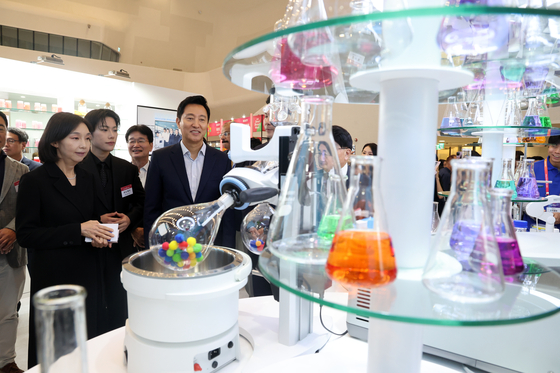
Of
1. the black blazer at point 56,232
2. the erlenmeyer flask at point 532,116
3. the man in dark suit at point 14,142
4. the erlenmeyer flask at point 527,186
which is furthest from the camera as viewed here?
the man in dark suit at point 14,142

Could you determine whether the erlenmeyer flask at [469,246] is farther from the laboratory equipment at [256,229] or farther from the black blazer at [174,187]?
the black blazer at [174,187]

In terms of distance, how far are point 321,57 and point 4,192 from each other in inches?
106

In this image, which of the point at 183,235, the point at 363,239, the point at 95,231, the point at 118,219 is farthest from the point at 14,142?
the point at 363,239

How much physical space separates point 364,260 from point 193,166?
229 cm

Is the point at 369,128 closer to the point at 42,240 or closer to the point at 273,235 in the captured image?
the point at 42,240

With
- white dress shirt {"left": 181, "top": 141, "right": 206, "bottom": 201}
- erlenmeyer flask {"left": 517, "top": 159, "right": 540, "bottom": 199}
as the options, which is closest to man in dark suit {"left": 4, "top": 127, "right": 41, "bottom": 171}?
white dress shirt {"left": 181, "top": 141, "right": 206, "bottom": 201}

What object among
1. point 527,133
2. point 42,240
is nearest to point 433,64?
point 527,133

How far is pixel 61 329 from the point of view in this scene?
0.42 meters

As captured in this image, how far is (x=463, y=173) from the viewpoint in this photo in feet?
1.83

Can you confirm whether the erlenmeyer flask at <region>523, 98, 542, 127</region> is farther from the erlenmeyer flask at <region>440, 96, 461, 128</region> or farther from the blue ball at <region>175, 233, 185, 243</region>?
the blue ball at <region>175, 233, 185, 243</region>

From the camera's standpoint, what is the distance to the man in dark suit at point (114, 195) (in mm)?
2289

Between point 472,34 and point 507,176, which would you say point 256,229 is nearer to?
point 472,34

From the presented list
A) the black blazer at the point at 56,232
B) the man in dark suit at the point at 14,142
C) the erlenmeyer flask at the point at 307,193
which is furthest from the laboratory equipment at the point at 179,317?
the man in dark suit at the point at 14,142

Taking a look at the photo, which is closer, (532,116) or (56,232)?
(532,116)
